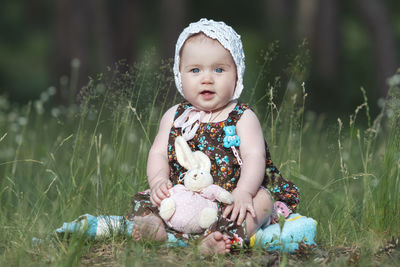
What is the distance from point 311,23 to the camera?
15.7 metres

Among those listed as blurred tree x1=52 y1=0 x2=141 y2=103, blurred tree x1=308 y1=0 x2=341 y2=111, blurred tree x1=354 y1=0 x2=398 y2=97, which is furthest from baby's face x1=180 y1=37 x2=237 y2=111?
blurred tree x1=308 y1=0 x2=341 y2=111

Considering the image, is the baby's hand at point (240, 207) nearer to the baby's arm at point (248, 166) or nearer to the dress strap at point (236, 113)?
the baby's arm at point (248, 166)

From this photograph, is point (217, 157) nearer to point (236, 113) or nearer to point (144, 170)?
point (236, 113)

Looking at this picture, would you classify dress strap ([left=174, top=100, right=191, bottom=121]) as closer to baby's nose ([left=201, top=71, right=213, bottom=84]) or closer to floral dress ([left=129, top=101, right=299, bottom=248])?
floral dress ([left=129, top=101, right=299, bottom=248])

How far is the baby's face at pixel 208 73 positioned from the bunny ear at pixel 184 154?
0.26m

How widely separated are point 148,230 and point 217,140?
637 millimetres

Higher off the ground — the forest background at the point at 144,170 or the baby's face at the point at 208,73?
the baby's face at the point at 208,73

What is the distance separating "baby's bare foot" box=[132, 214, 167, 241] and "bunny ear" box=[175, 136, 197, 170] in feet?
1.18

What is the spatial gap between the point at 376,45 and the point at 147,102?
9795 mm

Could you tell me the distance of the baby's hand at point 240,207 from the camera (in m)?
3.42

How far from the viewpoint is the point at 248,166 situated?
11.7 ft

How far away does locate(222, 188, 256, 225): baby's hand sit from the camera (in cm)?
342

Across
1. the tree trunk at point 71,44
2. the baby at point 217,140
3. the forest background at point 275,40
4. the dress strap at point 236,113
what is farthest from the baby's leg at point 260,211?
the tree trunk at point 71,44

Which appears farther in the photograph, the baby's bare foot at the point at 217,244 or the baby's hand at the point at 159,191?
the baby's hand at the point at 159,191
